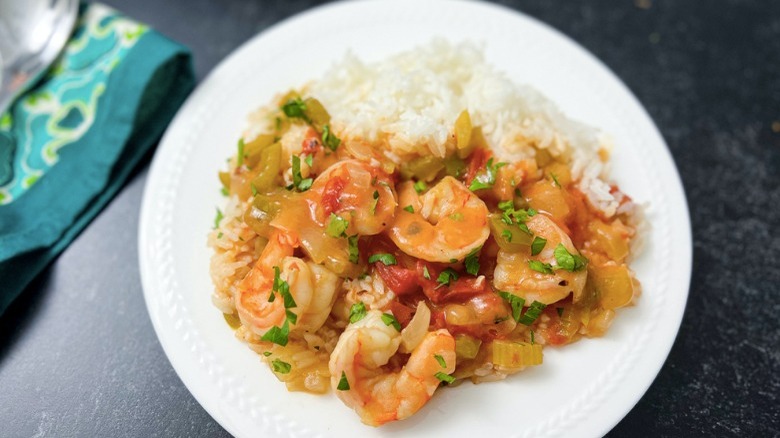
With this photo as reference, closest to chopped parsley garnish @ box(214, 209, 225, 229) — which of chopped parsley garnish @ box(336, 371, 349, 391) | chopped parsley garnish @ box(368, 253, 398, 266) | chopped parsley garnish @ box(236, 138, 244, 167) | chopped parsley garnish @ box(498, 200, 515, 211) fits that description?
chopped parsley garnish @ box(236, 138, 244, 167)

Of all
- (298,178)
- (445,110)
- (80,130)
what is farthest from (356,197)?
(80,130)

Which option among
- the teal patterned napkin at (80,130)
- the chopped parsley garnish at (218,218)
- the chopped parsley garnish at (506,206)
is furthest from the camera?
the teal patterned napkin at (80,130)

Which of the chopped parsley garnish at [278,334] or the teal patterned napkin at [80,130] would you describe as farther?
the teal patterned napkin at [80,130]

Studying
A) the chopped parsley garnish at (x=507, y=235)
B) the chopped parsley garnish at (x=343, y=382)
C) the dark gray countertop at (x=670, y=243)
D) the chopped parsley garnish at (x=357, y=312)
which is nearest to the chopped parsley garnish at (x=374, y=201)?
the chopped parsley garnish at (x=357, y=312)

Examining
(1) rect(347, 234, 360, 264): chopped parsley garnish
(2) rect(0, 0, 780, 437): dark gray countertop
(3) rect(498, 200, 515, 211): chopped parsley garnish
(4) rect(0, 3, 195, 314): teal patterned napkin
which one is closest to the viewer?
(1) rect(347, 234, 360, 264): chopped parsley garnish

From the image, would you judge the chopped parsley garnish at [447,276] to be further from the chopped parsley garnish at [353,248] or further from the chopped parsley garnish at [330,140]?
the chopped parsley garnish at [330,140]

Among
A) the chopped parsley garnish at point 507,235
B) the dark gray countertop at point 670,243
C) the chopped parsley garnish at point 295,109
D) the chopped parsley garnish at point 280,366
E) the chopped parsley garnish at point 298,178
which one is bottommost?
the dark gray countertop at point 670,243

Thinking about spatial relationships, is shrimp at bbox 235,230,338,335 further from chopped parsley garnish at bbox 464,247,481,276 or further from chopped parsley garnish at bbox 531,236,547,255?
chopped parsley garnish at bbox 531,236,547,255

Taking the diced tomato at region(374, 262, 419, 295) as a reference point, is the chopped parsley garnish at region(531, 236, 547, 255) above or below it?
above
